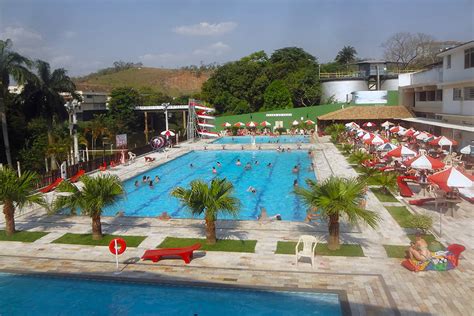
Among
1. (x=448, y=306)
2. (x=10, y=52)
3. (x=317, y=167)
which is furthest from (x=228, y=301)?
(x=10, y=52)

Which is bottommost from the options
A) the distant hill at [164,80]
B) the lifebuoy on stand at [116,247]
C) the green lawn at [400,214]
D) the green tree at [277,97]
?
the green lawn at [400,214]

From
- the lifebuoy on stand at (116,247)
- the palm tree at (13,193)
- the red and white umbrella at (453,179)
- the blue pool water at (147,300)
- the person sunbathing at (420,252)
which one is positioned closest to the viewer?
the blue pool water at (147,300)

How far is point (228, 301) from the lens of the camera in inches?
353

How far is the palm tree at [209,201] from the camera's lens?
11.5m

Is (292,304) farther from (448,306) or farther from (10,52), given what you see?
(10,52)

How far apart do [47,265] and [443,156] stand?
22494 mm

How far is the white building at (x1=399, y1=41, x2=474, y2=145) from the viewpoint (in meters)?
26.4

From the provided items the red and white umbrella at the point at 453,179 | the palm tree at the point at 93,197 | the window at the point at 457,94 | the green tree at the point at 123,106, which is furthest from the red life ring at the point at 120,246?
the green tree at the point at 123,106

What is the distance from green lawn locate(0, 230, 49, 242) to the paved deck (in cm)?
30

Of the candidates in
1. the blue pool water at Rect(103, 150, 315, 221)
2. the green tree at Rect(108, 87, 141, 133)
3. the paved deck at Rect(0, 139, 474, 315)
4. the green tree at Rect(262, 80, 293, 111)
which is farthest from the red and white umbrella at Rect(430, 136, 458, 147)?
the green tree at Rect(108, 87, 141, 133)

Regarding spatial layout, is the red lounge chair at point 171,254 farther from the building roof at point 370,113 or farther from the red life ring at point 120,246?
the building roof at point 370,113

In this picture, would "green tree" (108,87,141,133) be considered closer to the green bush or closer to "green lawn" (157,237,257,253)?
"green lawn" (157,237,257,253)

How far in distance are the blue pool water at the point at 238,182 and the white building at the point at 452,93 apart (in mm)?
9978

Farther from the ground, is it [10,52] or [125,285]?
[10,52]
